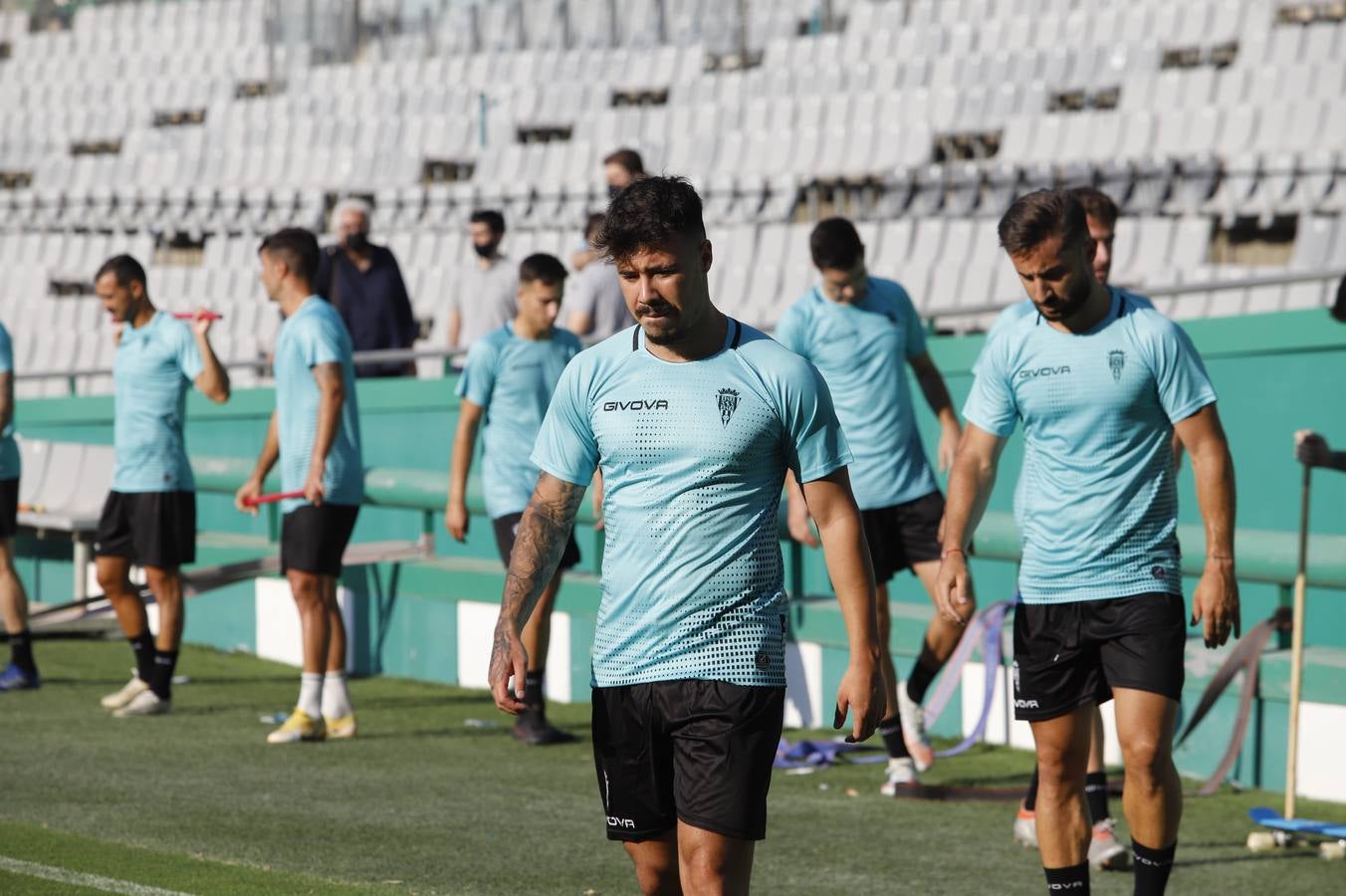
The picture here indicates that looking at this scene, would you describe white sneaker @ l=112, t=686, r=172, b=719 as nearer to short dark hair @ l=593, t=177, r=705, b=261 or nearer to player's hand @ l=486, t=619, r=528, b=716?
player's hand @ l=486, t=619, r=528, b=716

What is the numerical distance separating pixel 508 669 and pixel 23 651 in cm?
662

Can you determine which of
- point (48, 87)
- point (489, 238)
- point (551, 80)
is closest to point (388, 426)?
point (489, 238)

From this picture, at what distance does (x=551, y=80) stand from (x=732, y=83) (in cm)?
334

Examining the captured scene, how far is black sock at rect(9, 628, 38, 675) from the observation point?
969cm

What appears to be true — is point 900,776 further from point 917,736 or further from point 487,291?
point 487,291

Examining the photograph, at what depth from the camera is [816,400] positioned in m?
3.88

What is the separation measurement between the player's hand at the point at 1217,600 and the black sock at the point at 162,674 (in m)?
5.52

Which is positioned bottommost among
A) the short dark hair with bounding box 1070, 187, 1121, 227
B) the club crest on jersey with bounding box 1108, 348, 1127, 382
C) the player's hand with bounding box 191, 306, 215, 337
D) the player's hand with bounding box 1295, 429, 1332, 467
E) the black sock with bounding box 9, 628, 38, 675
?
the black sock with bounding box 9, 628, 38, 675

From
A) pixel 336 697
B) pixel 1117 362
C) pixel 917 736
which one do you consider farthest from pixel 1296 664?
pixel 336 697

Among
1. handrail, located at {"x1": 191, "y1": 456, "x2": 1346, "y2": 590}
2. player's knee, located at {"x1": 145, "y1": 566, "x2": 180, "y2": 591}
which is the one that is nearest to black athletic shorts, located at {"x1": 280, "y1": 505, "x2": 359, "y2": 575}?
player's knee, located at {"x1": 145, "y1": 566, "x2": 180, "y2": 591}

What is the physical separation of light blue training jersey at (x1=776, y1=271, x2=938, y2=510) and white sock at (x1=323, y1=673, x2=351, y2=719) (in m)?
2.53

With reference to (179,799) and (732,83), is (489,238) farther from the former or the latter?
(732,83)

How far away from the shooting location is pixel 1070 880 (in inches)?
196

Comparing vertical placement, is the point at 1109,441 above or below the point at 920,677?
above
